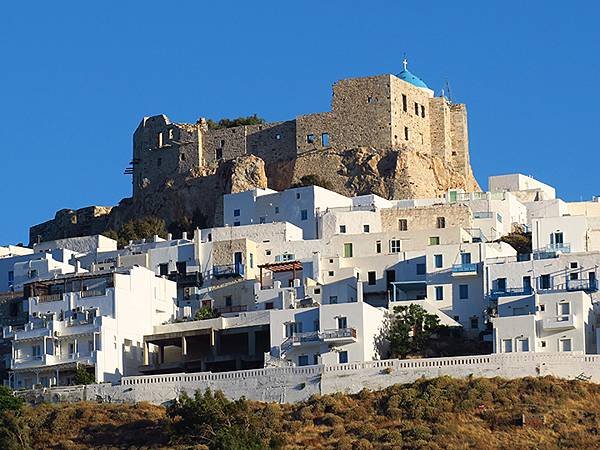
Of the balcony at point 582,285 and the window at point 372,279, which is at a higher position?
the window at point 372,279

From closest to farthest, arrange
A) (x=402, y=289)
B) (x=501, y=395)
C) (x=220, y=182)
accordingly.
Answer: (x=501, y=395)
(x=402, y=289)
(x=220, y=182)

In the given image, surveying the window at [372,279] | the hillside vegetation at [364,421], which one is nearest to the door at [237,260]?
the window at [372,279]

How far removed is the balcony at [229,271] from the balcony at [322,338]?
10.8m

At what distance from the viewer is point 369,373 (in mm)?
78188

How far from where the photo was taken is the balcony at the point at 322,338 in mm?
81188

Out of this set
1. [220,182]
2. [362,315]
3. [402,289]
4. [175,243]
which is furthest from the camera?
[220,182]

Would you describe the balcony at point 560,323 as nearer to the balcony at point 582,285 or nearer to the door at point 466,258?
the balcony at point 582,285

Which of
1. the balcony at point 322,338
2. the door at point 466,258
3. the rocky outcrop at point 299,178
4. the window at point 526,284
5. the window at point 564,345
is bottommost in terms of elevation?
the window at point 564,345

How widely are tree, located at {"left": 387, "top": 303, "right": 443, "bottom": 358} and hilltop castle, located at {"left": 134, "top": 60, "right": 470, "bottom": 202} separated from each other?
26.4 meters

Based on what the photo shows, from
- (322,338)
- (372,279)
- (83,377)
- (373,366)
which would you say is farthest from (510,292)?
(83,377)

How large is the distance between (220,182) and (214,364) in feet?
91.6

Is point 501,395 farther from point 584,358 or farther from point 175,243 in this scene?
point 175,243

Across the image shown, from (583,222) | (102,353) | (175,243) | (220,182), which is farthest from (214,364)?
(220,182)

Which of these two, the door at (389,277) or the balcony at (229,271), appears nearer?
the door at (389,277)
